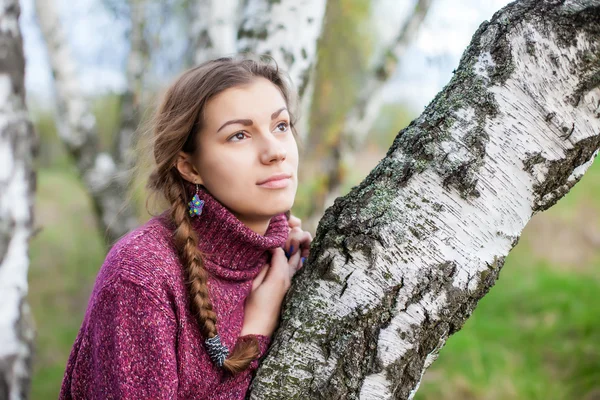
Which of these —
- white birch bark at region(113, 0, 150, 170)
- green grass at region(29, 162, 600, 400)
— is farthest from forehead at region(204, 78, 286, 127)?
white birch bark at region(113, 0, 150, 170)

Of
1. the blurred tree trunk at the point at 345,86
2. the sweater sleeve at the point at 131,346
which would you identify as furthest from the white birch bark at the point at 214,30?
the blurred tree trunk at the point at 345,86

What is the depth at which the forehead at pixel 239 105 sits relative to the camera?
1.51m

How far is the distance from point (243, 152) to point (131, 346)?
59 centimetres

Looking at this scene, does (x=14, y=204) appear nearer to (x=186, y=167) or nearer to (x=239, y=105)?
(x=186, y=167)

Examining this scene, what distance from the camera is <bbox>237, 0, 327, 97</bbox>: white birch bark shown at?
2.33 m

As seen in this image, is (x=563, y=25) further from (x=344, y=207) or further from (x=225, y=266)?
(x=225, y=266)

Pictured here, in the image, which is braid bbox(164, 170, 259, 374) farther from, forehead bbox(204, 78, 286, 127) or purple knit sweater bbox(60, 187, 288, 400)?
forehead bbox(204, 78, 286, 127)

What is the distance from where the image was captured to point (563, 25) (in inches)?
46.8

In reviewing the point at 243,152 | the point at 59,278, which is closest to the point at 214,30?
the point at 243,152

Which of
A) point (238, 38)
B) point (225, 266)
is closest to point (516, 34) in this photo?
point (225, 266)

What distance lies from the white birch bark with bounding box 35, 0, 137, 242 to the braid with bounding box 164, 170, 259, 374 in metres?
2.48

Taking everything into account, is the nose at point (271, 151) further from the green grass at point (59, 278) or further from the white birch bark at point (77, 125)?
the green grass at point (59, 278)

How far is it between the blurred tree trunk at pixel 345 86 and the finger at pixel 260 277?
3.31 meters

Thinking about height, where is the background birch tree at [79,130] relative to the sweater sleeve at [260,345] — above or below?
below
